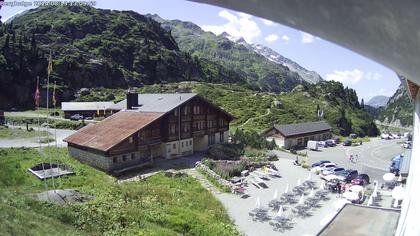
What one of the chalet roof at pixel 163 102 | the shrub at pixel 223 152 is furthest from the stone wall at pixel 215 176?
the chalet roof at pixel 163 102

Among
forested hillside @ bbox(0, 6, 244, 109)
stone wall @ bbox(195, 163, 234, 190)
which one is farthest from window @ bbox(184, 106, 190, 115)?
forested hillside @ bbox(0, 6, 244, 109)

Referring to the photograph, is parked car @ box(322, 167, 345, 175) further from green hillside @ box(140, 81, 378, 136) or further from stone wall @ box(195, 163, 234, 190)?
green hillside @ box(140, 81, 378, 136)

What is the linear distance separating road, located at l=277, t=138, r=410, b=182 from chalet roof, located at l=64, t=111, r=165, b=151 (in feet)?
63.3

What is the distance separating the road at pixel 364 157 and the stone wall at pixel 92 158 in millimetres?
23541

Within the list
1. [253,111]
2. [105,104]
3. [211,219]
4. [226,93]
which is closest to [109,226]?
[211,219]

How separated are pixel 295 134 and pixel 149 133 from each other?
29755 mm

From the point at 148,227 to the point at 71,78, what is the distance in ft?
287

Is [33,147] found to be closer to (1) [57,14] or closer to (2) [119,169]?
(2) [119,169]

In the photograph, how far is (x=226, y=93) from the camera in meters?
99.2

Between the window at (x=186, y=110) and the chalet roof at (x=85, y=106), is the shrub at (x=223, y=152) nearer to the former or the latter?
the window at (x=186, y=110)

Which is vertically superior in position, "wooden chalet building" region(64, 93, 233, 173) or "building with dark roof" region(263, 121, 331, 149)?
"wooden chalet building" region(64, 93, 233, 173)

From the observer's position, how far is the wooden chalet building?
32.3m

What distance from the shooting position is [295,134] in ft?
192

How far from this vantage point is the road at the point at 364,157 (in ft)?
143
